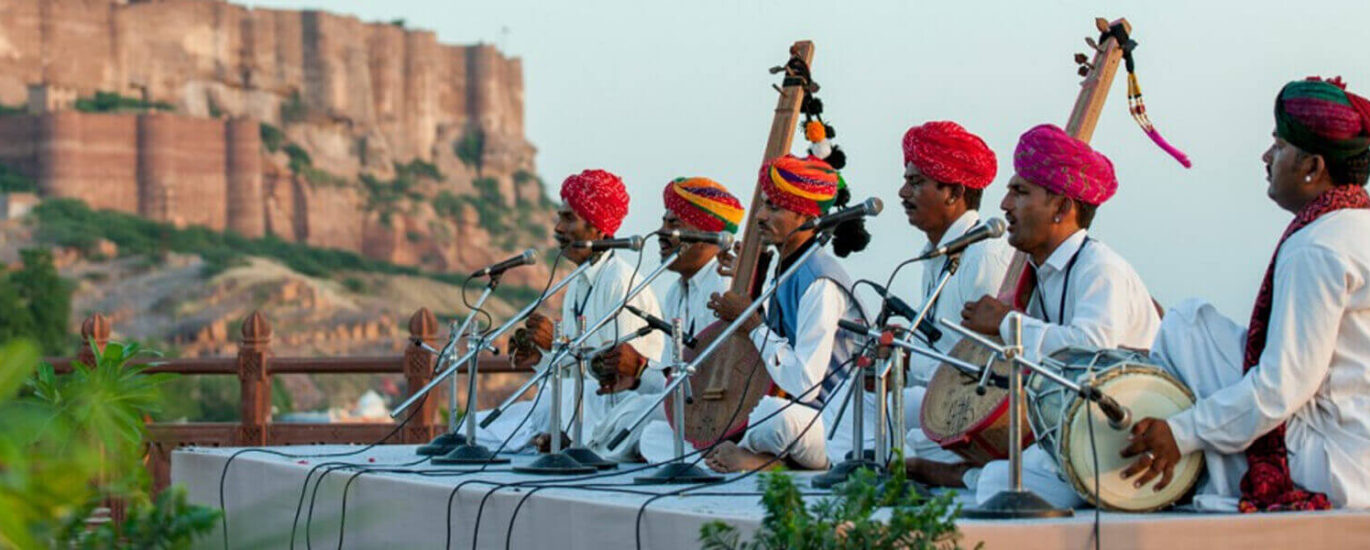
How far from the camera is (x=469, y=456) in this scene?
236 inches

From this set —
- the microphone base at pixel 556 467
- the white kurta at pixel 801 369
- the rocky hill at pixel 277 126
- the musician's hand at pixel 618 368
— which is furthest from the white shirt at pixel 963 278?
the rocky hill at pixel 277 126

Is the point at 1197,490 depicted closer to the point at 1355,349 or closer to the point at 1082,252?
the point at 1355,349

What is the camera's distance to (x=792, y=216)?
589cm

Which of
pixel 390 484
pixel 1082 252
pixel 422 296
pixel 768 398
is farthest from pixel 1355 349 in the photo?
pixel 422 296

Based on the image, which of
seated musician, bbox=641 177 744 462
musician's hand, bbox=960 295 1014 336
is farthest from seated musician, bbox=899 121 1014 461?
seated musician, bbox=641 177 744 462

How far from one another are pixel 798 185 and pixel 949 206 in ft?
1.54

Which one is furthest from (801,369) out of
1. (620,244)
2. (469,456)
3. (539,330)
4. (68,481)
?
(68,481)

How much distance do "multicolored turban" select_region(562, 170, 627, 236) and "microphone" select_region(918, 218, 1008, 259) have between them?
307cm

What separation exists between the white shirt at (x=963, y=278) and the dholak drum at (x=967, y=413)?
581 millimetres

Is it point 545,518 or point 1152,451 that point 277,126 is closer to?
point 545,518

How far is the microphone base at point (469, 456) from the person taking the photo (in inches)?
234

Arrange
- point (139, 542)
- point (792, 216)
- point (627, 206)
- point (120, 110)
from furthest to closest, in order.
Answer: point (120, 110) < point (627, 206) < point (792, 216) < point (139, 542)

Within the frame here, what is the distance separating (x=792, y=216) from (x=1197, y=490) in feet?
6.59

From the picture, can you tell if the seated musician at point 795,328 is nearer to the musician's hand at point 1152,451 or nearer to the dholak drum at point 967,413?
the dholak drum at point 967,413
